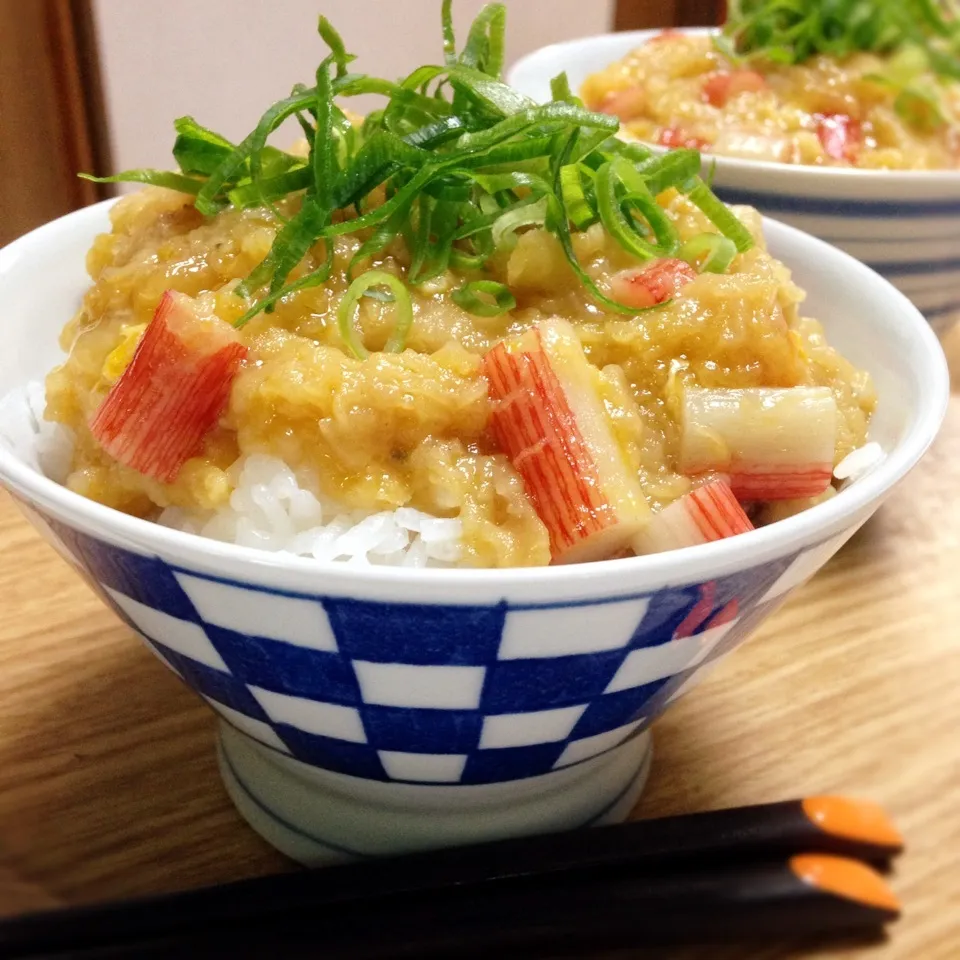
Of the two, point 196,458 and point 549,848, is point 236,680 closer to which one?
point 196,458

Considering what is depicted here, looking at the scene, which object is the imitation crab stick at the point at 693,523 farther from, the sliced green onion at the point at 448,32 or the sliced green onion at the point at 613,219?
the sliced green onion at the point at 448,32

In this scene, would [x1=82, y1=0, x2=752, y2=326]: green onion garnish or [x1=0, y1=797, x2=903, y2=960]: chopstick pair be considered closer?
[x1=0, y1=797, x2=903, y2=960]: chopstick pair

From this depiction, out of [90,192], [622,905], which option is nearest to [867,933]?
[622,905]

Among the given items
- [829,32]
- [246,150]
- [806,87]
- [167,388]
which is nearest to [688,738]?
[167,388]

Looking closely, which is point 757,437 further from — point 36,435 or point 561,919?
point 36,435

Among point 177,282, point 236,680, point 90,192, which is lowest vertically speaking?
point 90,192

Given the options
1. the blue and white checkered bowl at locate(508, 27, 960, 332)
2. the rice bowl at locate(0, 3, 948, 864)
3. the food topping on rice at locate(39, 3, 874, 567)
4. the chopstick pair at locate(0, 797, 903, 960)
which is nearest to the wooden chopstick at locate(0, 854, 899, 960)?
the chopstick pair at locate(0, 797, 903, 960)

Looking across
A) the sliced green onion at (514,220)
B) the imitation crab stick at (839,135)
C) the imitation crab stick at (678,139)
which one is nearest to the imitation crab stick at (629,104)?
the imitation crab stick at (678,139)

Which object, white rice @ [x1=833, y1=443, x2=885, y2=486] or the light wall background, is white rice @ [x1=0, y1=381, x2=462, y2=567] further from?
the light wall background
